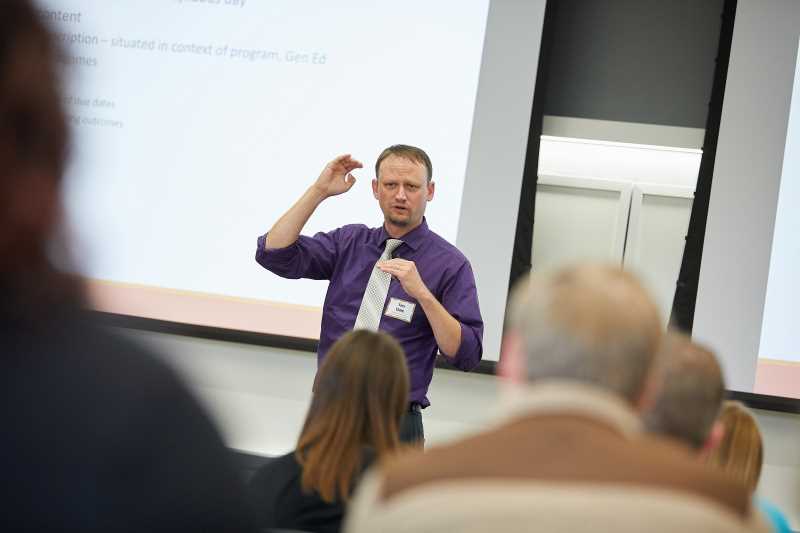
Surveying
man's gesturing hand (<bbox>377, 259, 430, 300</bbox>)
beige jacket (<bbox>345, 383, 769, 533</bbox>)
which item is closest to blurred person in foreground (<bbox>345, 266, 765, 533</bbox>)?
beige jacket (<bbox>345, 383, 769, 533</bbox>)

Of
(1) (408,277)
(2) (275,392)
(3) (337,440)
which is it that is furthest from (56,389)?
(2) (275,392)

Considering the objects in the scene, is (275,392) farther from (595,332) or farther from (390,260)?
(595,332)

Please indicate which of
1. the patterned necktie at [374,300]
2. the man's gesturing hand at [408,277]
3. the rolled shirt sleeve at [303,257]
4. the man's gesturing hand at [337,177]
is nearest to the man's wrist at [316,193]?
the man's gesturing hand at [337,177]

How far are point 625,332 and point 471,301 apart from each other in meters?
2.03

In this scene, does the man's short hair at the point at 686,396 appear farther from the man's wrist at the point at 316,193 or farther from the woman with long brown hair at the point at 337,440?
the man's wrist at the point at 316,193

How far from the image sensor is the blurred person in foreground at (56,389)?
613mm

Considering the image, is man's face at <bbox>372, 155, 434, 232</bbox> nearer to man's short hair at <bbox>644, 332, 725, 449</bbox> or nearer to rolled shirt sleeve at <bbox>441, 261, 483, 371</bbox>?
rolled shirt sleeve at <bbox>441, 261, 483, 371</bbox>

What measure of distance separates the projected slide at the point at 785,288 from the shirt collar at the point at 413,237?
1775 millimetres

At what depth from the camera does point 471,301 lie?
116 inches

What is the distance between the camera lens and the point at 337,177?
10.1 feet

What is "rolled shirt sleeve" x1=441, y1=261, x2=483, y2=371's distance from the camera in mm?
2824

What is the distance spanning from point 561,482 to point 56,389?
0.46 meters

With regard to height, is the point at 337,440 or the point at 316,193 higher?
the point at 316,193

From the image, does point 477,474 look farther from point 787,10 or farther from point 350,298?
point 787,10
